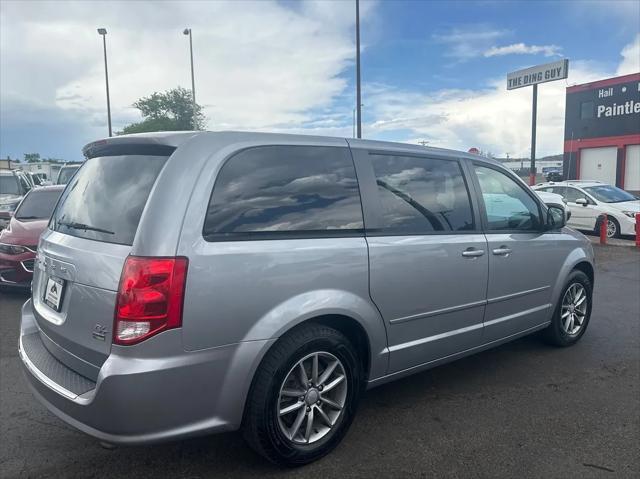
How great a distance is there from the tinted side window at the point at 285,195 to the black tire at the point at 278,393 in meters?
0.58

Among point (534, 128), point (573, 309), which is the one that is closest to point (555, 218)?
point (573, 309)

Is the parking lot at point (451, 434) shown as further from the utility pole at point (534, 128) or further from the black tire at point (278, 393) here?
the utility pole at point (534, 128)

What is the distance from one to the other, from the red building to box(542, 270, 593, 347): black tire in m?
27.4

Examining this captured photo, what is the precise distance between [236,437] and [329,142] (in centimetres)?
195

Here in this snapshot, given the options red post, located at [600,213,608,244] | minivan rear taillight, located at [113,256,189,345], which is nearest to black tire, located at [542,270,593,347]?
minivan rear taillight, located at [113,256,189,345]

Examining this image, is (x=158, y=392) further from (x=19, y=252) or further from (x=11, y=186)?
(x=11, y=186)

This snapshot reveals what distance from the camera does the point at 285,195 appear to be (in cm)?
286

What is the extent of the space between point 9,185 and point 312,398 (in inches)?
524

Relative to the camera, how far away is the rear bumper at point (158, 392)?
7.70ft

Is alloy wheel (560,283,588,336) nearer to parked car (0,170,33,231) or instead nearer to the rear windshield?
the rear windshield

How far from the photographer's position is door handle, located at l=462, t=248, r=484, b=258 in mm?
3654

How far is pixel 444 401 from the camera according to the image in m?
3.78

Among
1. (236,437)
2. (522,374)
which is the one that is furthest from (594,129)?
(236,437)

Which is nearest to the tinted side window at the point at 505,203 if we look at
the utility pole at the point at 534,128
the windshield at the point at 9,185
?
the windshield at the point at 9,185
